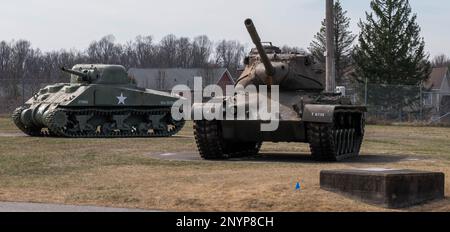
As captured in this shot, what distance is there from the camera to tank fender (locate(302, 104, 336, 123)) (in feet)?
60.7

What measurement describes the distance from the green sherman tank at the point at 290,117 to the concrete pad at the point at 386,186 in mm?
5924

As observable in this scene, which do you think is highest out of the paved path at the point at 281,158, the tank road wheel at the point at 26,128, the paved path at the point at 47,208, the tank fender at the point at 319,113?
the tank fender at the point at 319,113

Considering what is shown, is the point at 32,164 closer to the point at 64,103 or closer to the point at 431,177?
the point at 431,177

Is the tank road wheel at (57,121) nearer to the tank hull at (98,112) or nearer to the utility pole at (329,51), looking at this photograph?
the tank hull at (98,112)

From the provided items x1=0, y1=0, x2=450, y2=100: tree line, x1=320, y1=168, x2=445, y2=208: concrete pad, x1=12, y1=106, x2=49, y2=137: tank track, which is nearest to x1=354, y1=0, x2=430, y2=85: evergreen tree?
x1=0, y1=0, x2=450, y2=100: tree line

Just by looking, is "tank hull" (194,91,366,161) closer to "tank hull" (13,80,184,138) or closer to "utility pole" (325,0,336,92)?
"utility pole" (325,0,336,92)

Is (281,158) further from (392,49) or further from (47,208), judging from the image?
(392,49)

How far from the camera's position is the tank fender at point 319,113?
18.5 meters

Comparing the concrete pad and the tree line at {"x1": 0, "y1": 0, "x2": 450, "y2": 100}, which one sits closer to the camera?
the concrete pad

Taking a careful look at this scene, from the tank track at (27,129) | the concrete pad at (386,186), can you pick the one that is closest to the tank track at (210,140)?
the concrete pad at (386,186)

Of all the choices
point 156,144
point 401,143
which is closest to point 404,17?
point 401,143

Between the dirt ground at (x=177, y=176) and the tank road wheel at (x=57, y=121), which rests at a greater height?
the tank road wheel at (x=57, y=121)

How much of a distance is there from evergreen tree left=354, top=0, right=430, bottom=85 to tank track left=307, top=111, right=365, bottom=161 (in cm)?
2605
